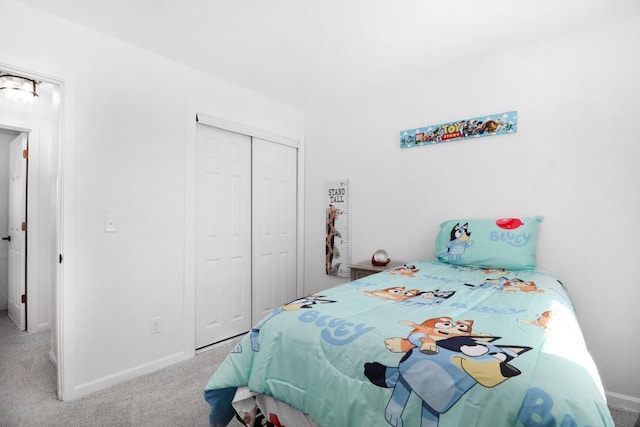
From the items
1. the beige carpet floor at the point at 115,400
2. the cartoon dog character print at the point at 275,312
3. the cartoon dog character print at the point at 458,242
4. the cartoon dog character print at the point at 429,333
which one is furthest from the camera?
the cartoon dog character print at the point at 458,242

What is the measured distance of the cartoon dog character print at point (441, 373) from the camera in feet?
2.88

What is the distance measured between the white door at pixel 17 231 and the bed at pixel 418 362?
10.1ft

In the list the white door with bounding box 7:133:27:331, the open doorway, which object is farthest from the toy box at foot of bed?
the white door with bounding box 7:133:27:331

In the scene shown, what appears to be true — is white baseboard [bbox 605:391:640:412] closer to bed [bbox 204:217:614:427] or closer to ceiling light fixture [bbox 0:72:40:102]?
bed [bbox 204:217:614:427]

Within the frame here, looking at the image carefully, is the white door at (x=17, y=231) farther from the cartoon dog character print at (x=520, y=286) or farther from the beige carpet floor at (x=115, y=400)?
the cartoon dog character print at (x=520, y=286)

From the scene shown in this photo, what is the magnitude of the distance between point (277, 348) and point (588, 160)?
2.30 m

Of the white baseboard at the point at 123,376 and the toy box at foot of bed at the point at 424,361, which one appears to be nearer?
the toy box at foot of bed at the point at 424,361

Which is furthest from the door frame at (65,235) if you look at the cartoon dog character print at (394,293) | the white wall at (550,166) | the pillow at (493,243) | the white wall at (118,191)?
the pillow at (493,243)

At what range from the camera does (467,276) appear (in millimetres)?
1996

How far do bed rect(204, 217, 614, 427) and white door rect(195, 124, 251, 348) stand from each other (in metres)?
1.47

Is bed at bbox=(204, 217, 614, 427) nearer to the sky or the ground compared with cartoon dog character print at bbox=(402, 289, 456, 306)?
nearer to the ground

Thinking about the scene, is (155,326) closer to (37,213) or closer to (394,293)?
(394,293)

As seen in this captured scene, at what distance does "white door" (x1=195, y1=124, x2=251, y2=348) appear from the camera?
9.15 ft

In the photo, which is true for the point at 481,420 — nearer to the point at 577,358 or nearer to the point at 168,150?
the point at 577,358
